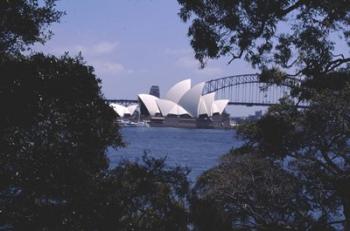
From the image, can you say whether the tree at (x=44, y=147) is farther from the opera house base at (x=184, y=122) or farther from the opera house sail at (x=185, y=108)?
the opera house base at (x=184, y=122)

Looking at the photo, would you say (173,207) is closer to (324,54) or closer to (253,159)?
(324,54)

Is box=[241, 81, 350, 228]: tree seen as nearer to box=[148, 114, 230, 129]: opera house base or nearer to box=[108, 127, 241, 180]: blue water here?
box=[108, 127, 241, 180]: blue water

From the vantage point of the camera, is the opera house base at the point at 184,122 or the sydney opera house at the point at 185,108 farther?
the opera house base at the point at 184,122

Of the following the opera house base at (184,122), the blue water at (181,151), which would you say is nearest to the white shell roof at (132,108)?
the opera house base at (184,122)

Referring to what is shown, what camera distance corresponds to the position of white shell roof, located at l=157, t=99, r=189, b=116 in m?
77.2

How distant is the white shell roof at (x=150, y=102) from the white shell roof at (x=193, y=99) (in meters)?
5.38

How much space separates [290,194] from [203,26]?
2.97 meters

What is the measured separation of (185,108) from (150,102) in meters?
5.97

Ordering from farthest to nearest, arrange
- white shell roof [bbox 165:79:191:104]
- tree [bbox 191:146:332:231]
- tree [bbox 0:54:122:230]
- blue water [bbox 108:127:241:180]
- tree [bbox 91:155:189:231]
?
white shell roof [bbox 165:79:191:104] → blue water [bbox 108:127:241:180] → tree [bbox 191:146:332:231] → tree [bbox 91:155:189:231] → tree [bbox 0:54:122:230]

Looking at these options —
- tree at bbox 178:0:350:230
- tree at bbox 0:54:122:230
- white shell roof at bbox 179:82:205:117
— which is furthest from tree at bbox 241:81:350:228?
white shell roof at bbox 179:82:205:117

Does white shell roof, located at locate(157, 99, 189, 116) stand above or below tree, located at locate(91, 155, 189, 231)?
above

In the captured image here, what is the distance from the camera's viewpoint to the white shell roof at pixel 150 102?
79750 millimetres

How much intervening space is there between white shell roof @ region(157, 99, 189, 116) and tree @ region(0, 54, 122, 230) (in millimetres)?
72380

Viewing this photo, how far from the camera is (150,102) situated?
3189 inches
